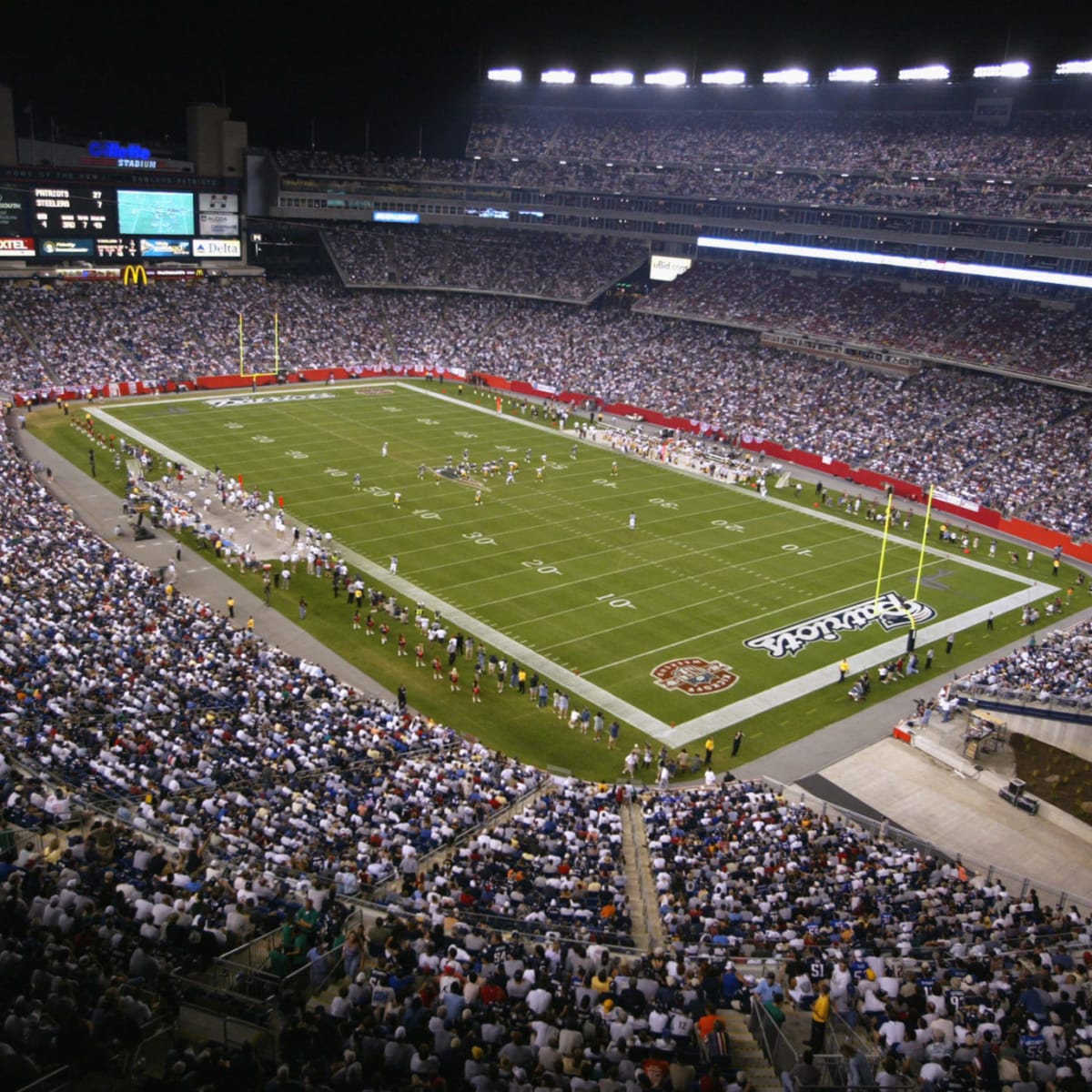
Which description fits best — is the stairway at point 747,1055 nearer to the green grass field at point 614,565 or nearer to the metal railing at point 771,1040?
the metal railing at point 771,1040

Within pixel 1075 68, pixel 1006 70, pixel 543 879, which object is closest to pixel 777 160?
pixel 1006 70

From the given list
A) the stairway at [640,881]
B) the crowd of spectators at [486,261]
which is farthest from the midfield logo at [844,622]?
the crowd of spectators at [486,261]

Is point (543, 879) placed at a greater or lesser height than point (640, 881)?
greater

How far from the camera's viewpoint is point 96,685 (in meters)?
21.1

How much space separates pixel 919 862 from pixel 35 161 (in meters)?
72.0

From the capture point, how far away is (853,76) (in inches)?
2906

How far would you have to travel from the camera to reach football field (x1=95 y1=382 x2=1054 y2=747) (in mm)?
30938

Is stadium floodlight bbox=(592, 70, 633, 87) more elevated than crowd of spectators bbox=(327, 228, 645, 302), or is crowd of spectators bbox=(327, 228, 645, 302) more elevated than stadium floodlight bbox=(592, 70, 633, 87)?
stadium floodlight bbox=(592, 70, 633, 87)

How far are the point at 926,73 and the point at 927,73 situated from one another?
0.08 meters

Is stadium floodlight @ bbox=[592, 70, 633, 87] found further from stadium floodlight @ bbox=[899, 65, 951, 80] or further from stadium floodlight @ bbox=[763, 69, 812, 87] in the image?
stadium floodlight @ bbox=[899, 65, 951, 80]

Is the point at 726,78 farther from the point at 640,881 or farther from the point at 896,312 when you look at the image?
the point at 640,881

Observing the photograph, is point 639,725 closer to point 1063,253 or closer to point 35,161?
point 1063,253

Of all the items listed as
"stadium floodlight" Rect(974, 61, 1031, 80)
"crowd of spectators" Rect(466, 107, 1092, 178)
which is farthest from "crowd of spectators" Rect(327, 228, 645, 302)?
"stadium floodlight" Rect(974, 61, 1031, 80)

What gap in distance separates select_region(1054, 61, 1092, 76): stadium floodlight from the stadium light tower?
7.69 m
